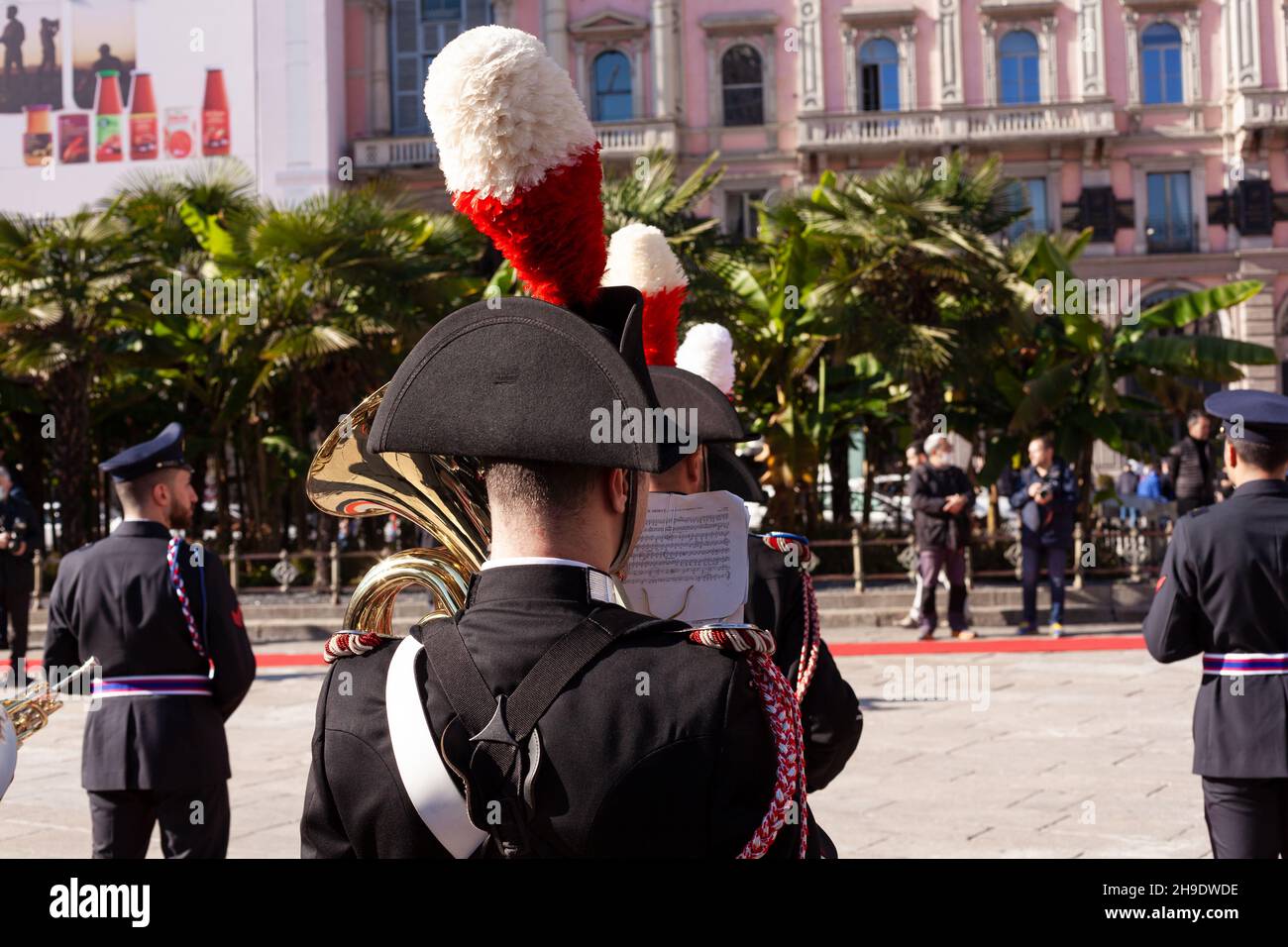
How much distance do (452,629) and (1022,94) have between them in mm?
34608

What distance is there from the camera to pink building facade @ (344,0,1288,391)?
3347 centimetres

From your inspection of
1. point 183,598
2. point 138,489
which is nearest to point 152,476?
point 138,489

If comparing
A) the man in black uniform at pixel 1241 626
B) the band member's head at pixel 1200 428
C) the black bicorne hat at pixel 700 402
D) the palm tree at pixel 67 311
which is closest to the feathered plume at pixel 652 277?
the black bicorne hat at pixel 700 402

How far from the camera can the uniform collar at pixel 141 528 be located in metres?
4.95

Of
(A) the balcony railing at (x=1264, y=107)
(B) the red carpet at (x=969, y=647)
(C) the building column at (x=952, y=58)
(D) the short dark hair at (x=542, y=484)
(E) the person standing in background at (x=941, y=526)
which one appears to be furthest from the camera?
(C) the building column at (x=952, y=58)

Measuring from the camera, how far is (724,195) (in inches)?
1361

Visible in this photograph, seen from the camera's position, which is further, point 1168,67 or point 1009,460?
point 1168,67

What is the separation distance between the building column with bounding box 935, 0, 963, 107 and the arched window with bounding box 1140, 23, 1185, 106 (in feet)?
14.1

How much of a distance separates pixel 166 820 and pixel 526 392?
3356 mm

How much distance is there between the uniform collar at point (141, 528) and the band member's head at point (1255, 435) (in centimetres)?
352

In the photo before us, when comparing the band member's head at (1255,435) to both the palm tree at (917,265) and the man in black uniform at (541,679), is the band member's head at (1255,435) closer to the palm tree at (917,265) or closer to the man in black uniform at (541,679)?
the man in black uniform at (541,679)

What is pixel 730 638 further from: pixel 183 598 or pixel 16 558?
pixel 16 558
